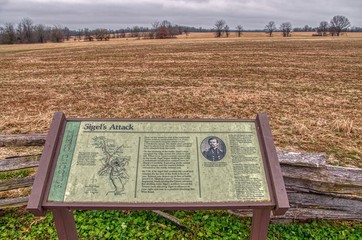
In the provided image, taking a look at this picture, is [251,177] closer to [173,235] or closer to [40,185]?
[173,235]

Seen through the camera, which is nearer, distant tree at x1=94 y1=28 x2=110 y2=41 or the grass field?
the grass field

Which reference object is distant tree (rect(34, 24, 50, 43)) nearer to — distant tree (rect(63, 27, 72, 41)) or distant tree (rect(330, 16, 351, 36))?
distant tree (rect(63, 27, 72, 41))

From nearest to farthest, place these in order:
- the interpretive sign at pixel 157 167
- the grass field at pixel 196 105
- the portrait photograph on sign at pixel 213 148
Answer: the interpretive sign at pixel 157 167, the portrait photograph on sign at pixel 213 148, the grass field at pixel 196 105

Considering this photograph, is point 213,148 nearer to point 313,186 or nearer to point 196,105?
point 313,186

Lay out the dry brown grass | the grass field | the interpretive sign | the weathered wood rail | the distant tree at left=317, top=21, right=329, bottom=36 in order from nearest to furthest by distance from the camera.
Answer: the interpretive sign
the weathered wood rail
the grass field
the dry brown grass
the distant tree at left=317, top=21, right=329, bottom=36

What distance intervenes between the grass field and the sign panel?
1.55 metres

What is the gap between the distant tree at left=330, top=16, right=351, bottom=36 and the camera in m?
99.4

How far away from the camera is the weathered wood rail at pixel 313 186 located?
4312 mm

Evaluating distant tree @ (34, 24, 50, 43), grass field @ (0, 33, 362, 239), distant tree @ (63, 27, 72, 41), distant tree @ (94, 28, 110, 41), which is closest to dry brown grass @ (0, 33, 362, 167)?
grass field @ (0, 33, 362, 239)

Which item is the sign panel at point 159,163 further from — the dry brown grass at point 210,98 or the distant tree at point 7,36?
the distant tree at point 7,36

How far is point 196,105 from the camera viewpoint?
1127cm

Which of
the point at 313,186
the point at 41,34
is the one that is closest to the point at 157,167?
the point at 313,186

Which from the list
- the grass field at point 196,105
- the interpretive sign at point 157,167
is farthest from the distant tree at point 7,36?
the interpretive sign at point 157,167

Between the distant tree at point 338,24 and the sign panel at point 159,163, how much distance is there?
11009cm
